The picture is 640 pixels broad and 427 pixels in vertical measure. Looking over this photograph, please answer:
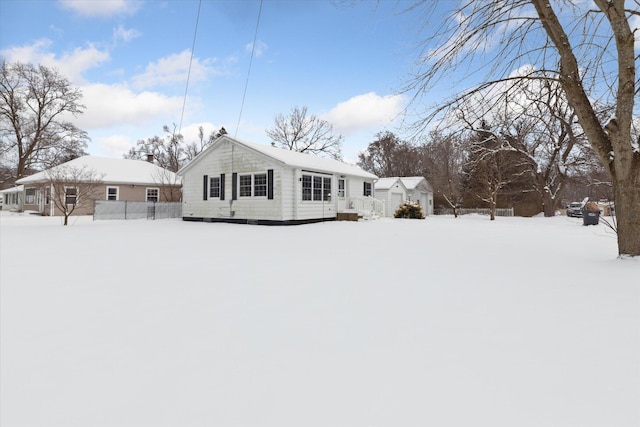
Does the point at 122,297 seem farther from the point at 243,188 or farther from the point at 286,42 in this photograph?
the point at 243,188

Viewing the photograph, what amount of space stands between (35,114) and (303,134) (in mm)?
24710

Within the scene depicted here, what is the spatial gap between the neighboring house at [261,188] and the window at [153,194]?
8.52 meters

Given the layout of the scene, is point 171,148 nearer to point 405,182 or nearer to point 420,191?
point 405,182

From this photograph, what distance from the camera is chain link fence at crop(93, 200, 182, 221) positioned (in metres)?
17.3

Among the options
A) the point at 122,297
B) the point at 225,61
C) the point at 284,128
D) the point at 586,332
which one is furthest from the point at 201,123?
the point at 586,332

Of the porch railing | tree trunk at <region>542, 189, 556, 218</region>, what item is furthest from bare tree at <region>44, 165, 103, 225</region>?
tree trunk at <region>542, 189, 556, 218</region>

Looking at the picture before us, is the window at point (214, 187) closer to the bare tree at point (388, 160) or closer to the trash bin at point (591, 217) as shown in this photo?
the trash bin at point (591, 217)

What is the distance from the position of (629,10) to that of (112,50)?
16.0 metres

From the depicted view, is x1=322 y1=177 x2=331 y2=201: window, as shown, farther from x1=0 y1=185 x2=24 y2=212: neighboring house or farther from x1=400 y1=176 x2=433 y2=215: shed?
x1=0 y1=185 x2=24 y2=212: neighboring house

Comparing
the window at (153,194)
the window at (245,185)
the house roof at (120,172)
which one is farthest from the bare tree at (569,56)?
the window at (153,194)

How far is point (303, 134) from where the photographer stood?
33.1 m

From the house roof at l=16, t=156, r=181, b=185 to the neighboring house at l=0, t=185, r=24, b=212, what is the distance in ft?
12.3

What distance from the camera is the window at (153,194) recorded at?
78.5 feet

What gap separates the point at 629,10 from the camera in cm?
514
